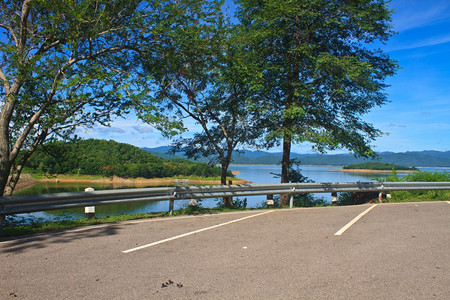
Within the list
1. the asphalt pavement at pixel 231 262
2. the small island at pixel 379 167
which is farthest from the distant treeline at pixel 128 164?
the small island at pixel 379 167

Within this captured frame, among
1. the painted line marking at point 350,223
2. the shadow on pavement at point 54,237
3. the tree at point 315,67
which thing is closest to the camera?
the shadow on pavement at point 54,237

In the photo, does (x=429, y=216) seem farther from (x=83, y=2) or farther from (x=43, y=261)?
(x=83, y=2)

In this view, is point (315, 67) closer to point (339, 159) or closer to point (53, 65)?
point (53, 65)

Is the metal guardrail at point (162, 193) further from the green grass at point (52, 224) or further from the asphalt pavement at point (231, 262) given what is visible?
the asphalt pavement at point (231, 262)

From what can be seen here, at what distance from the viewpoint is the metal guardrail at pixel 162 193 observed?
702cm

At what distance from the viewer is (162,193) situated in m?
9.70

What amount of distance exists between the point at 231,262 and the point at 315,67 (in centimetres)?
1033

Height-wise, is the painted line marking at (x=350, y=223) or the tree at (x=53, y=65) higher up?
the tree at (x=53, y=65)

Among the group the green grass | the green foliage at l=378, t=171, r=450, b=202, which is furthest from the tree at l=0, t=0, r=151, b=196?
the green foliage at l=378, t=171, r=450, b=202

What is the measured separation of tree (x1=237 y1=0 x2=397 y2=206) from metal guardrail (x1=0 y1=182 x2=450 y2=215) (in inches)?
66.3

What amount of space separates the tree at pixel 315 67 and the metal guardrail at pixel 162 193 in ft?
5.53

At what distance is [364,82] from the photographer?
12422 millimetres

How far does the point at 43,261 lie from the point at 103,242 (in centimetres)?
128

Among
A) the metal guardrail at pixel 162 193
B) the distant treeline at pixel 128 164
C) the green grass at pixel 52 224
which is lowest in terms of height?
the green grass at pixel 52 224
